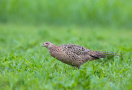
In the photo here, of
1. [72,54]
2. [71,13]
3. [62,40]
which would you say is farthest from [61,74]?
[71,13]

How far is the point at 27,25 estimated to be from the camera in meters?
13.1

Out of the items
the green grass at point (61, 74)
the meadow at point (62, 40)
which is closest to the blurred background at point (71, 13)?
the meadow at point (62, 40)

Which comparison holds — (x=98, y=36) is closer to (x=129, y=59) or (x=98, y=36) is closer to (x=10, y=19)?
(x=129, y=59)

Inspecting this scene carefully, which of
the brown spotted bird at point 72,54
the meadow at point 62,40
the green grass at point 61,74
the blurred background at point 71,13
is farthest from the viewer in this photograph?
the blurred background at point 71,13

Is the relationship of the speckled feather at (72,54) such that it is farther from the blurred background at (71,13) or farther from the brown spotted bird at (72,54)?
the blurred background at (71,13)

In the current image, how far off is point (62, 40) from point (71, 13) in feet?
14.8

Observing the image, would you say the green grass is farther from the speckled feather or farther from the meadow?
the speckled feather

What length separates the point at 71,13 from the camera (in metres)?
13.7

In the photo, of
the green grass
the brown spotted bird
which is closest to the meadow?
the green grass

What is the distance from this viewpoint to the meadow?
13.7ft

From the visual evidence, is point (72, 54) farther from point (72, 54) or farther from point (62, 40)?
point (62, 40)

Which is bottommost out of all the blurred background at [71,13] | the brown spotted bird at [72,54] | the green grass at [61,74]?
the green grass at [61,74]

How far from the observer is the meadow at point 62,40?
164 inches

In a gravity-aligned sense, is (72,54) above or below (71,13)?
below
